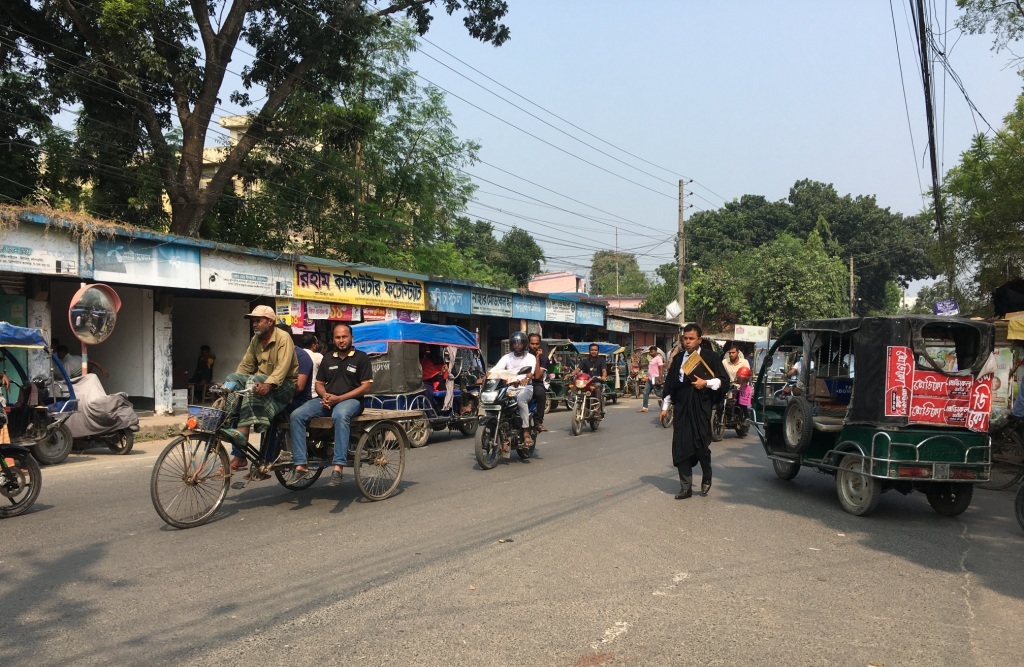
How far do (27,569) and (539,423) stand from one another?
7103 mm

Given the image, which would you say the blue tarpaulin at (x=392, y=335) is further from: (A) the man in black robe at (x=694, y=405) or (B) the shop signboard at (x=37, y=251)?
(A) the man in black robe at (x=694, y=405)

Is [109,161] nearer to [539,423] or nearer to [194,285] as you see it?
[194,285]

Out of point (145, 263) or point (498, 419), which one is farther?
point (145, 263)

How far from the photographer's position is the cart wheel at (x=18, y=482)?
6898mm

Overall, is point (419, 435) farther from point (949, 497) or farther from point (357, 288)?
point (357, 288)

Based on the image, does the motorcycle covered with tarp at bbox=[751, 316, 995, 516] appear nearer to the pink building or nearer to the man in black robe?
the man in black robe

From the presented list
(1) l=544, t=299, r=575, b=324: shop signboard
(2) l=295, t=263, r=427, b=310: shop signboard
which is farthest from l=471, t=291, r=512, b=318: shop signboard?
(1) l=544, t=299, r=575, b=324: shop signboard

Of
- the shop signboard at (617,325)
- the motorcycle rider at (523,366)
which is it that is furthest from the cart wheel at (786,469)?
the shop signboard at (617,325)

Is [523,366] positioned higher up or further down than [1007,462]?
higher up

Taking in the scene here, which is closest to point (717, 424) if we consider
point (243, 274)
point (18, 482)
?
point (243, 274)

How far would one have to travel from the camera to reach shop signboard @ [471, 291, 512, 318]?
90.4 ft

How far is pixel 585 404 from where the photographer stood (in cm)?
1546

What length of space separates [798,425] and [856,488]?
1084 millimetres

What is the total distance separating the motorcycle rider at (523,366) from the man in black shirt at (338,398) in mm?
A: 3323
